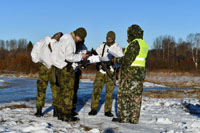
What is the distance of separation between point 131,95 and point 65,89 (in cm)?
142

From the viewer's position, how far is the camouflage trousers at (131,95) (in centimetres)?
556

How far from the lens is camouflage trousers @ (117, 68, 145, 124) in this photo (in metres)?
5.56

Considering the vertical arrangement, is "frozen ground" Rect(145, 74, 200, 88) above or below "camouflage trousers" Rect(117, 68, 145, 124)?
below

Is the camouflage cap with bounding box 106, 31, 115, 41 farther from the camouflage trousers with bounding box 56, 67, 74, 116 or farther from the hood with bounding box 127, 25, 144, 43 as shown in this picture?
the camouflage trousers with bounding box 56, 67, 74, 116

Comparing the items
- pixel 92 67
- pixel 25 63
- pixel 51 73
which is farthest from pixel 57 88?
pixel 92 67

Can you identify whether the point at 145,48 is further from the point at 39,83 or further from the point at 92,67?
the point at 92,67

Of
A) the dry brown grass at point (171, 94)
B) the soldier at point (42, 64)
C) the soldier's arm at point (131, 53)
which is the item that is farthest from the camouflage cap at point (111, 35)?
the dry brown grass at point (171, 94)

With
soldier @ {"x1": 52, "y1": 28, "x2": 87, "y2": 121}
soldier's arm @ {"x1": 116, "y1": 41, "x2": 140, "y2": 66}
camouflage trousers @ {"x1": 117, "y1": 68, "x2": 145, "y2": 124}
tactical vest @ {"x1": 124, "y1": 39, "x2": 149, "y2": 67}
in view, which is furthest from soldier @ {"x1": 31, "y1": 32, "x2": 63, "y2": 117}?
tactical vest @ {"x1": 124, "y1": 39, "x2": 149, "y2": 67}

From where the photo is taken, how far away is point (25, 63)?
35.9 metres

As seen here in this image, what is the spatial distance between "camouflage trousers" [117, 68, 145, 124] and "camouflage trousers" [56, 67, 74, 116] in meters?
1.12

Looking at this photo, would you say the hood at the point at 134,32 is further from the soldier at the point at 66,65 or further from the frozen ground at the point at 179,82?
the frozen ground at the point at 179,82

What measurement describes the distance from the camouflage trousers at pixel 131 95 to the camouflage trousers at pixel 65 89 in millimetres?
1121

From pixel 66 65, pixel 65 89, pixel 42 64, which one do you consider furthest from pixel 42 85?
pixel 66 65

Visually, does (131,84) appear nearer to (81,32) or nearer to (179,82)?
(81,32)
